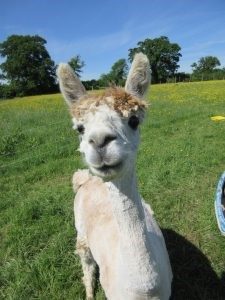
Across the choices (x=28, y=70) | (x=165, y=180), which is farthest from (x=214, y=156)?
(x=28, y=70)

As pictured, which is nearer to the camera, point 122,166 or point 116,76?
point 122,166

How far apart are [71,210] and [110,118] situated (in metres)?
3.74

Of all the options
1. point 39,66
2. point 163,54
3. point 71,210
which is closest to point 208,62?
point 163,54

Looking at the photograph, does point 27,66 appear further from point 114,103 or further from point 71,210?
point 114,103

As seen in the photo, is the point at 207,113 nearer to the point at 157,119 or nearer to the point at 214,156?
the point at 157,119

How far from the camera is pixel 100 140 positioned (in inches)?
78.5

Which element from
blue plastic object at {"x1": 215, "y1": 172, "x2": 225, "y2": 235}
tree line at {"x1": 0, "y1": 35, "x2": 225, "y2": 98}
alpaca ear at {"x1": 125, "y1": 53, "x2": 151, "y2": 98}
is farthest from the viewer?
tree line at {"x1": 0, "y1": 35, "x2": 225, "y2": 98}

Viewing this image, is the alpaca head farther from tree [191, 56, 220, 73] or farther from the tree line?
tree [191, 56, 220, 73]

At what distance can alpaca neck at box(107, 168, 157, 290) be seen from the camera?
2.39m

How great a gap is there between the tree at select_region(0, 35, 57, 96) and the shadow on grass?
2406 inches

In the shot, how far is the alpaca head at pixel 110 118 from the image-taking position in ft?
6.68

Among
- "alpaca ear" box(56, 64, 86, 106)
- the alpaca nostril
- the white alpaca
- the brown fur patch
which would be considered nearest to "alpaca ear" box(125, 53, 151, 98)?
the white alpaca

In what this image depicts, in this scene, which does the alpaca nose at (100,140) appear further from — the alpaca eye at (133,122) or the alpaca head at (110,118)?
the alpaca eye at (133,122)

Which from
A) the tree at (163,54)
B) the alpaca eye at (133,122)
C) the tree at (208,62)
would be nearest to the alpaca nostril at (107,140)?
the alpaca eye at (133,122)
